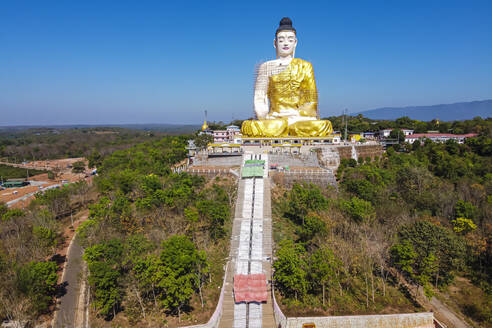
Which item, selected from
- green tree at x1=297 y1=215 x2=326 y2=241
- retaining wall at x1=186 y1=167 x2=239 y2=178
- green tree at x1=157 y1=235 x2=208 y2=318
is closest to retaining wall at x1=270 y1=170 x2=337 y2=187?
retaining wall at x1=186 y1=167 x2=239 y2=178

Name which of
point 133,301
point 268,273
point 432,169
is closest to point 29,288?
point 133,301

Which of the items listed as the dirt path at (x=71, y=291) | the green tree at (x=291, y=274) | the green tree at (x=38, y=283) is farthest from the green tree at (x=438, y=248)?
the green tree at (x=38, y=283)

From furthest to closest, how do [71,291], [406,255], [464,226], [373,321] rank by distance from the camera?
[464,226] < [71,291] < [406,255] < [373,321]

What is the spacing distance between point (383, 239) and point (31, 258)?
60.2 feet

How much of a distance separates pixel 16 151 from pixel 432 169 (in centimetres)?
8466

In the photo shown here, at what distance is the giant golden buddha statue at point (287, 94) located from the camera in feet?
102

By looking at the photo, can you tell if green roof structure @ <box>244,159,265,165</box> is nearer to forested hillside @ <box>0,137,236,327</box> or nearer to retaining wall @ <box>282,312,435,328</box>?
forested hillside @ <box>0,137,236,327</box>

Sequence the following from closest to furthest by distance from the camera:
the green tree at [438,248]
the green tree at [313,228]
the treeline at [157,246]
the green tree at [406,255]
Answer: the treeline at [157,246] → the green tree at [406,255] → the green tree at [438,248] → the green tree at [313,228]

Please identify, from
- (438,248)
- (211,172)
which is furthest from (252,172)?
(438,248)

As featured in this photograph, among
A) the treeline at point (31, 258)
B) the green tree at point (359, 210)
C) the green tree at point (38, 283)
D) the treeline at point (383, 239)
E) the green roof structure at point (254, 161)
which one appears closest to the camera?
the treeline at point (31, 258)

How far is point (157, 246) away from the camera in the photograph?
15742mm

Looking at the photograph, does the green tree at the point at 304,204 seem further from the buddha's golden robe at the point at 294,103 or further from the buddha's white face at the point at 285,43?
the buddha's white face at the point at 285,43

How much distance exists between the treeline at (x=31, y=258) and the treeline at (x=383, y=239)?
32.6 feet

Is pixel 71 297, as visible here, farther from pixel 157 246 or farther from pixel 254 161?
pixel 254 161
